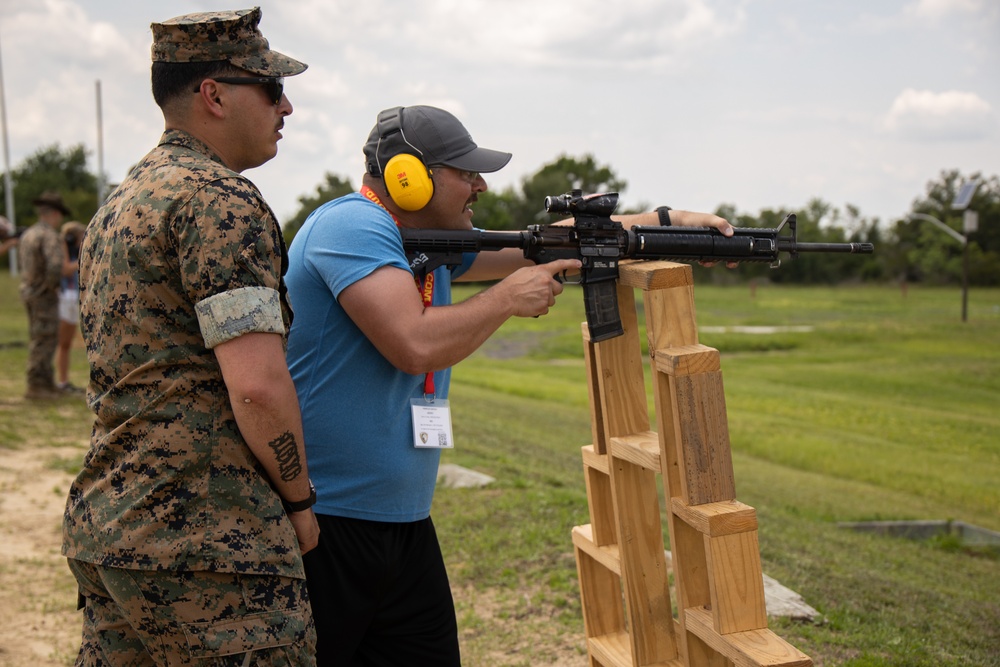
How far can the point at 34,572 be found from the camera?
643 centimetres

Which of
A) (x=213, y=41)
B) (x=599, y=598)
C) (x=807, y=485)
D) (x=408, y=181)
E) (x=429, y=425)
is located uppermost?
(x=213, y=41)

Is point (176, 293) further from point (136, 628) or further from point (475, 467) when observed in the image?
point (475, 467)

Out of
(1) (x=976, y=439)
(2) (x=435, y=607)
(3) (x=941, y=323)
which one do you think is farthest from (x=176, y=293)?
(3) (x=941, y=323)

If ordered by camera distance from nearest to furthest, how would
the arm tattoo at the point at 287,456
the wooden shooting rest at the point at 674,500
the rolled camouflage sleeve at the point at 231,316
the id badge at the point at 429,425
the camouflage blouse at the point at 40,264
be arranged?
1. the rolled camouflage sleeve at the point at 231,316
2. the arm tattoo at the point at 287,456
3. the wooden shooting rest at the point at 674,500
4. the id badge at the point at 429,425
5. the camouflage blouse at the point at 40,264

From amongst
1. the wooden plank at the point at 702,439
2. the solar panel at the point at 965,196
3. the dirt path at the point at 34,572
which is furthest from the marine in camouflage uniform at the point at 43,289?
the solar panel at the point at 965,196

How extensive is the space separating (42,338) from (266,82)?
1079cm

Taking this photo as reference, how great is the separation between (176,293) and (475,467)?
6.56 metres

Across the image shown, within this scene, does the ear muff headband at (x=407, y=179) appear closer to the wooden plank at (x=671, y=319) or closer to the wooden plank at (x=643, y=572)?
the wooden plank at (x=671, y=319)

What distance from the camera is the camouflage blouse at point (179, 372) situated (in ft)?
7.93

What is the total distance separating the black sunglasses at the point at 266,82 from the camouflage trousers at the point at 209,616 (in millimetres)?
1355

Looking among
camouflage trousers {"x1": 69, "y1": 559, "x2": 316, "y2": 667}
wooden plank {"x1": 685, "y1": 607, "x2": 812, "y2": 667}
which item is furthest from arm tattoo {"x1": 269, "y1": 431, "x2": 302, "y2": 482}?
wooden plank {"x1": 685, "y1": 607, "x2": 812, "y2": 667}

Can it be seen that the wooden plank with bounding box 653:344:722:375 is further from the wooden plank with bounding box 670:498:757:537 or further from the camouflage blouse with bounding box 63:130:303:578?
the camouflage blouse with bounding box 63:130:303:578

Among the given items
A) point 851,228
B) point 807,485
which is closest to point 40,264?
point 807,485

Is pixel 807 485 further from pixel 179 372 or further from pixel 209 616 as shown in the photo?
pixel 179 372
